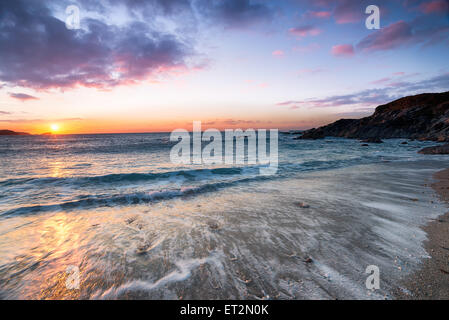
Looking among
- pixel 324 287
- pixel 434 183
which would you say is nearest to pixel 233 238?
pixel 324 287

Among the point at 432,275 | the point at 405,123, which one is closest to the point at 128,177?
the point at 432,275

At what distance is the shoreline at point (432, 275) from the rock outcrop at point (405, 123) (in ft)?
131

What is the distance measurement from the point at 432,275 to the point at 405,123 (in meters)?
61.2

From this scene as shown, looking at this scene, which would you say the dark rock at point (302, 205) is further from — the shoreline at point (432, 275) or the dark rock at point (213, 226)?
the dark rock at point (213, 226)

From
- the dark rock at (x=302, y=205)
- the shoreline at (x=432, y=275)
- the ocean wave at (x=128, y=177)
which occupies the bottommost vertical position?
the shoreline at (x=432, y=275)

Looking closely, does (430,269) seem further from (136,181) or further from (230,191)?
(136,181)

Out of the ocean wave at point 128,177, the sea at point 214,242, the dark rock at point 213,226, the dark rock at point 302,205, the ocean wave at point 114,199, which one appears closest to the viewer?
the sea at point 214,242

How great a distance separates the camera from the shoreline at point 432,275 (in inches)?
100

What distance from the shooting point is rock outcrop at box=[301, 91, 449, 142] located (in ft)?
126

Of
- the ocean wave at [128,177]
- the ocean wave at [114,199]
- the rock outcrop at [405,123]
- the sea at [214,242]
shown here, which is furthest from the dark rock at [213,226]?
the rock outcrop at [405,123]

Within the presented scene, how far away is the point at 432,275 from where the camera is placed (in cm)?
288

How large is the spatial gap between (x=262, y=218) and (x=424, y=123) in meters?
58.5

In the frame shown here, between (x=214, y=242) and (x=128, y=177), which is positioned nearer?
(x=214, y=242)

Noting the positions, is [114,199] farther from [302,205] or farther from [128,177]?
[302,205]
